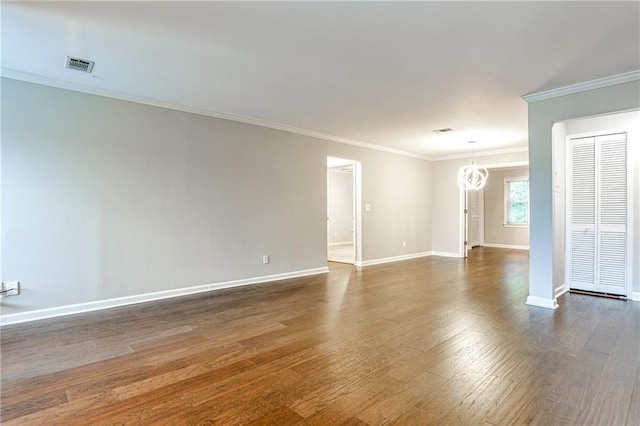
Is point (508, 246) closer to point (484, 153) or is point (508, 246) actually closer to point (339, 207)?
point (484, 153)

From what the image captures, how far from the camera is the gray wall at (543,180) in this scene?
3.80 meters

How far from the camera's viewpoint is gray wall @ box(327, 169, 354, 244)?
10.8m

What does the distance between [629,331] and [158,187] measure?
17.9 ft

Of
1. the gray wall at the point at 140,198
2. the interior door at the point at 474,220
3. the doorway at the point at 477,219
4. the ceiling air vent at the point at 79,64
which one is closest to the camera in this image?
the ceiling air vent at the point at 79,64

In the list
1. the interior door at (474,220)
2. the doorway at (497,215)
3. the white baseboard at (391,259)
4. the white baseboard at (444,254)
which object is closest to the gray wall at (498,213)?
the doorway at (497,215)

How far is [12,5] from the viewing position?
227 centimetres

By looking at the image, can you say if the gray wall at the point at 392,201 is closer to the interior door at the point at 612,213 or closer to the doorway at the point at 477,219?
the doorway at the point at 477,219

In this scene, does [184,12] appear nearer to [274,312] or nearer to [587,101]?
[274,312]

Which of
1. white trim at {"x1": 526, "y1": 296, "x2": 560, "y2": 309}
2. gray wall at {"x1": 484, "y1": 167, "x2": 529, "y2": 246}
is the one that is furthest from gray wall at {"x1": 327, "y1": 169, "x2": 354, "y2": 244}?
white trim at {"x1": 526, "y1": 296, "x2": 560, "y2": 309}

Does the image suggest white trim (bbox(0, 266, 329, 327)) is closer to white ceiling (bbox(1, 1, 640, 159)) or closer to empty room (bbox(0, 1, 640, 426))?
empty room (bbox(0, 1, 640, 426))

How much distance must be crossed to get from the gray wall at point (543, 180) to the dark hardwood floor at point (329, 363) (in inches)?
16.3

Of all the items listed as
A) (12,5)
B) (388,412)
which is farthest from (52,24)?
(388,412)

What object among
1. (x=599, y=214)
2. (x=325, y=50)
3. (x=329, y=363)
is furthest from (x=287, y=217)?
(x=599, y=214)

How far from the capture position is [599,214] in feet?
14.6
